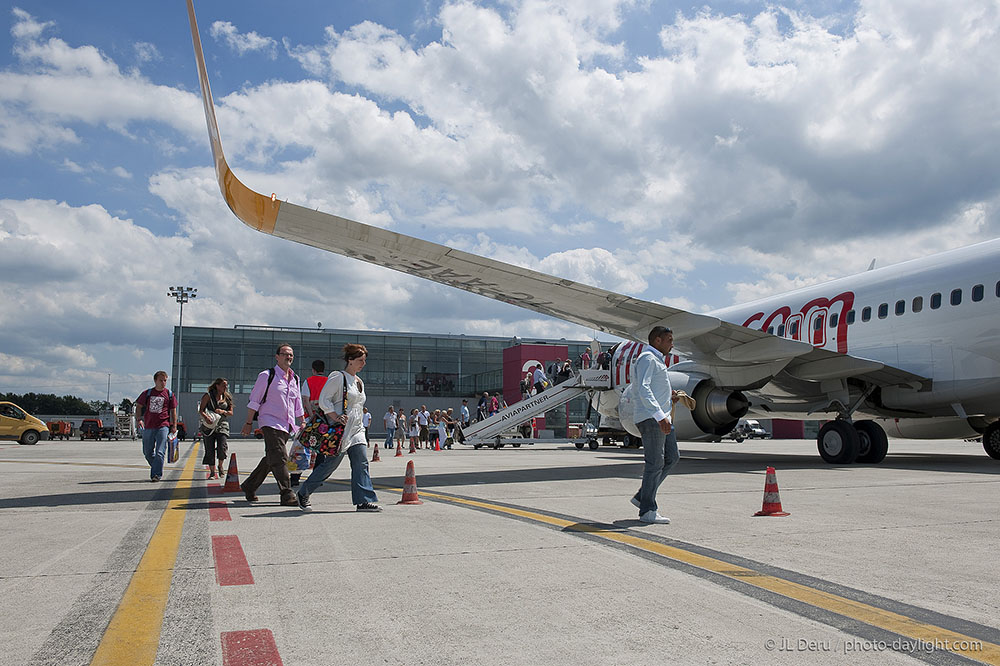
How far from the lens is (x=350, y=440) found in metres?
7.39

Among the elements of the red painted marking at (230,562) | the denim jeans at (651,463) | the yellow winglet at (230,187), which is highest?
the yellow winglet at (230,187)

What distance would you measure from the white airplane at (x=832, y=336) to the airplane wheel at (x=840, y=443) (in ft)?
0.07

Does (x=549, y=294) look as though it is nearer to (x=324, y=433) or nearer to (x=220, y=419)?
(x=324, y=433)

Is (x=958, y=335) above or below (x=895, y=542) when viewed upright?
above

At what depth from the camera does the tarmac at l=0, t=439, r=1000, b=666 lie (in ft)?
9.80

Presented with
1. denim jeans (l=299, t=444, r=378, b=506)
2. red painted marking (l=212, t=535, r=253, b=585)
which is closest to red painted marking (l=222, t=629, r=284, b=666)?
red painted marking (l=212, t=535, r=253, b=585)

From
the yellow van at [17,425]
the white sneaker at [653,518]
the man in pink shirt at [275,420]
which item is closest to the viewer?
the white sneaker at [653,518]

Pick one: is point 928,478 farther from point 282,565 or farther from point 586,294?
point 282,565

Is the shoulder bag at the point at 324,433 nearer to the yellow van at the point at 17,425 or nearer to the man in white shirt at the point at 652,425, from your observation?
the man in white shirt at the point at 652,425

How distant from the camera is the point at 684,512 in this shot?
7117mm

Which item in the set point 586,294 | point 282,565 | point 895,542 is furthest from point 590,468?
point 282,565

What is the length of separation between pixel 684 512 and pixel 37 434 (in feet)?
119

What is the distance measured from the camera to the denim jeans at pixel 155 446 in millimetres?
11281

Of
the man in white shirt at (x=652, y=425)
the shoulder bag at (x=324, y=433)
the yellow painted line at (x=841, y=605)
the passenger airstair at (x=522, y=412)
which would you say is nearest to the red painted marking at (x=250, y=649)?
the yellow painted line at (x=841, y=605)
